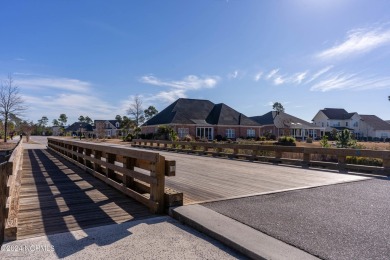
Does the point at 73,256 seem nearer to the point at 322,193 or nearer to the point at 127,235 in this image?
the point at 127,235

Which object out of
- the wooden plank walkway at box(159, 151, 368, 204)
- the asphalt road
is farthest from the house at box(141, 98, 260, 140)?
the asphalt road

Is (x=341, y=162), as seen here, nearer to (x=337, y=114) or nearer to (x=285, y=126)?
(x=285, y=126)

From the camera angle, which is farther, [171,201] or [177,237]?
[171,201]

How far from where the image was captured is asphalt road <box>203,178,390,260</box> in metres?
3.41

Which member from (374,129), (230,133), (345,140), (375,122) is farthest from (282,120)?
(375,122)

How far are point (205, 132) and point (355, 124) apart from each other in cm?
4577

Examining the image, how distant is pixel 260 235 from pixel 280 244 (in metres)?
0.32

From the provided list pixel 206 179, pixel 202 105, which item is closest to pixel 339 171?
pixel 206 179

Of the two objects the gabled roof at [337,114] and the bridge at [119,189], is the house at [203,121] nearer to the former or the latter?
the bridge at [119,189]

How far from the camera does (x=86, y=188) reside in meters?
7.04

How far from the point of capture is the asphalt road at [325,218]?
134 inches

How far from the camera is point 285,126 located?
49219mm

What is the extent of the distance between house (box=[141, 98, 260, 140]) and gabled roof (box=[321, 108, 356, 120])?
33.6 metres

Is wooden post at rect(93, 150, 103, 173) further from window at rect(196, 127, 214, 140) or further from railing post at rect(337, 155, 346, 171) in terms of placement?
window at rect(196, 127, 214, 140)
